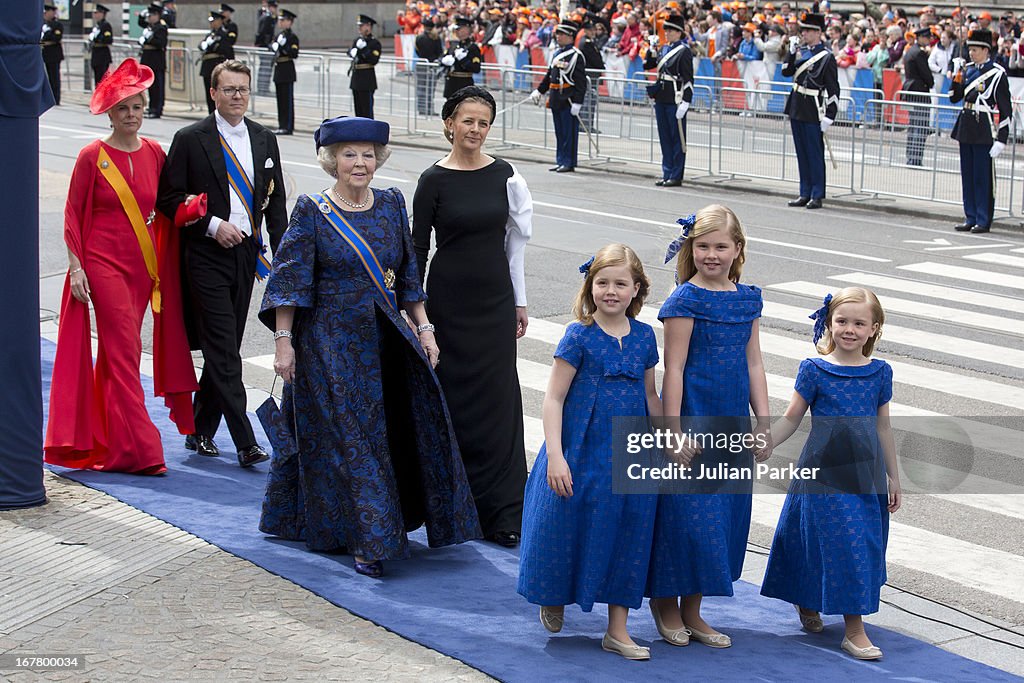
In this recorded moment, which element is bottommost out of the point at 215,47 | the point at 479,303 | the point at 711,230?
the point at 479,303

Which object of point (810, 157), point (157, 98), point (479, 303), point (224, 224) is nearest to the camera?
point (479, 303)

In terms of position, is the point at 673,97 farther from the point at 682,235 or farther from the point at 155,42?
the point at 682,235

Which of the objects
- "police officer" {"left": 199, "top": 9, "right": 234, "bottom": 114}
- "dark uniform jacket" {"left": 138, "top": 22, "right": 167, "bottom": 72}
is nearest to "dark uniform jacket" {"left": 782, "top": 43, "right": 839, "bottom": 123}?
"police officer" {"left": 199, "top": 9, "right": 234, "bottom": 114}

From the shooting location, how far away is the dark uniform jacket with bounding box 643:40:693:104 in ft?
64.0

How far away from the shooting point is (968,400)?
9078 millimetres

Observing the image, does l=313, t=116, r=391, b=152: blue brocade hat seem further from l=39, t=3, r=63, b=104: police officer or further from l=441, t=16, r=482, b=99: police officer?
l=39, t=3, r=63, b=104: police officer

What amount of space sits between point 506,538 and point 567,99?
14851mm

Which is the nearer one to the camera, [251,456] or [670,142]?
[251,456]

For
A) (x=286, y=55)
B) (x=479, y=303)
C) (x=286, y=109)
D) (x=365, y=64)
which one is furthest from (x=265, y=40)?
(x=479, y=303)

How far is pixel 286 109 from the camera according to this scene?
25.4 meters

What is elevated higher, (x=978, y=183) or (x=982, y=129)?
(x=982, y=129)

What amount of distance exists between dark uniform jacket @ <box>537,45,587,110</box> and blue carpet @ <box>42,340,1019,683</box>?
1452 cm

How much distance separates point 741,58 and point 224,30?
9.58 meters

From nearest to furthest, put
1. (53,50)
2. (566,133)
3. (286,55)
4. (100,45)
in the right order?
(566,133) → (286,55) → (53,50) → (100,45)
